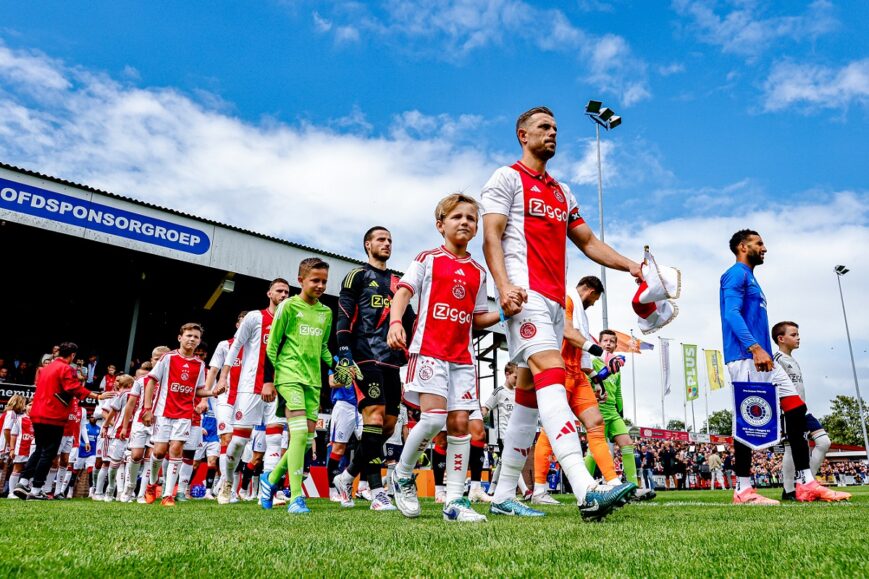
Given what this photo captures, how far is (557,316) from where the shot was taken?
12.5 ft

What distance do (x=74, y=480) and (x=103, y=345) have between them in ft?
59.5

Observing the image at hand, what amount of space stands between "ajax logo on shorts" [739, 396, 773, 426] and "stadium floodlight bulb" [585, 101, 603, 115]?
20243mm

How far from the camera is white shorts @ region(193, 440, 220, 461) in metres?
11.0

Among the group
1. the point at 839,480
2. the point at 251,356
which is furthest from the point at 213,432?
the point at 839,480

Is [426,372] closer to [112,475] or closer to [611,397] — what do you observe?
[611,397]

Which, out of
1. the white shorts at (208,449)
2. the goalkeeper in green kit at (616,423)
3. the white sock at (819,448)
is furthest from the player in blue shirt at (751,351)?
the white shorts at (208,449)

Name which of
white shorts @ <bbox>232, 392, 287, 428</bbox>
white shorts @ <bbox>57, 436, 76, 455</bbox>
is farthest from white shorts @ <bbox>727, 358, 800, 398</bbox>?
white shorts @ <bbox>57, 436, 76, 455</bbox>

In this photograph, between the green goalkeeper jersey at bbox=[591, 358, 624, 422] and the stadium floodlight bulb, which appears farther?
the stadium floodlight bulb

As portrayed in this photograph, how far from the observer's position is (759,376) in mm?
5949

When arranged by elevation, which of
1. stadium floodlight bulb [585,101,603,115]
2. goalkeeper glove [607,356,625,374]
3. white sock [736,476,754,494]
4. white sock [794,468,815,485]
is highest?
stadium floodlight bulb [585,101,603,115]

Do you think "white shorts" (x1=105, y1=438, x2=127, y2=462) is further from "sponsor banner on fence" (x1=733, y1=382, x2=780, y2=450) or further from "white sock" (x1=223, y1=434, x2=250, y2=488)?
"sponsor banner on fence" (x1=733, y1=382, x2=780, y2=450)

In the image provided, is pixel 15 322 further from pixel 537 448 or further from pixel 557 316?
pixel 557 316

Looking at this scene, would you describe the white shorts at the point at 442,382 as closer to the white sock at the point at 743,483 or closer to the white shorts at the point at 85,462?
the white sock at the point at 743,483

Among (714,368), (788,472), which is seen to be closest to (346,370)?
(788,472)
